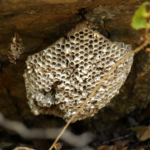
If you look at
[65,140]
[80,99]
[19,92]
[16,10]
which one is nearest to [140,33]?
[80,99]

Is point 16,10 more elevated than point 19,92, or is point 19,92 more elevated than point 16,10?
point 16,10

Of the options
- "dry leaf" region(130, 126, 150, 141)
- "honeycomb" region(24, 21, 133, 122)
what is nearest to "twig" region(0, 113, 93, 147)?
"dry leaf" region(130, 126, 150, 141)

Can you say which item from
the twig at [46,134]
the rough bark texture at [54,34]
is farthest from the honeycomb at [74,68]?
the twig at [46,134]

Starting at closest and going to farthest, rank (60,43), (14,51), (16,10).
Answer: (16,10) < (60,43) < (14,51)

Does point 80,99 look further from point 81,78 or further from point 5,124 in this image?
point 5,124

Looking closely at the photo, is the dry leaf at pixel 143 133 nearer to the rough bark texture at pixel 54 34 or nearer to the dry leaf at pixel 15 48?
the rough bark texture at pixel 54 34

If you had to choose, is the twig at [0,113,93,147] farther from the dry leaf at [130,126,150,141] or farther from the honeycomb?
the honeycomb
